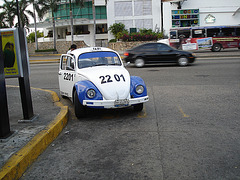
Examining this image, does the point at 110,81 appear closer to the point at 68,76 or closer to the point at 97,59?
the point at 97,59

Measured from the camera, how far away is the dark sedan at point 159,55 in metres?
16.8

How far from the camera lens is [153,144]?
477 centimetres

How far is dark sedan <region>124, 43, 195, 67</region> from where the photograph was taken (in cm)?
1680

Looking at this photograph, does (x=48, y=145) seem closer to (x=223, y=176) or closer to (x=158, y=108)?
(x=223, y=176)

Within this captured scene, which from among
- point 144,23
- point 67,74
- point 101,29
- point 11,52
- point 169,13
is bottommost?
point 67,74

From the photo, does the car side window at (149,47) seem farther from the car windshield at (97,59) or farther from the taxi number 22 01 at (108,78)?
the taxi number 22 01 at (108,78)

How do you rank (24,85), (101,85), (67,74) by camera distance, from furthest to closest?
1. (67,74)
2. (101,85)
3. (24,85)

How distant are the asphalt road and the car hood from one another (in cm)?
60

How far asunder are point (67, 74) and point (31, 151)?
394 cm

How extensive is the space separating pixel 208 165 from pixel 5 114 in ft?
10.5

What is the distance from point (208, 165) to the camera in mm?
3893

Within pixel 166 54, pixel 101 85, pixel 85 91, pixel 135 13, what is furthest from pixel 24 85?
pixel 135 13

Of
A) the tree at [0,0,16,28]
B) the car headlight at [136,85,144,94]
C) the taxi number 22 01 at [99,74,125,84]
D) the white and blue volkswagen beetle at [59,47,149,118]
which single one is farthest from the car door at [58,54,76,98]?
the tree at [0,0,16,28]

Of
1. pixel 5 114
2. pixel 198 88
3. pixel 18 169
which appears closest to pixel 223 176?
pixel 18 169
